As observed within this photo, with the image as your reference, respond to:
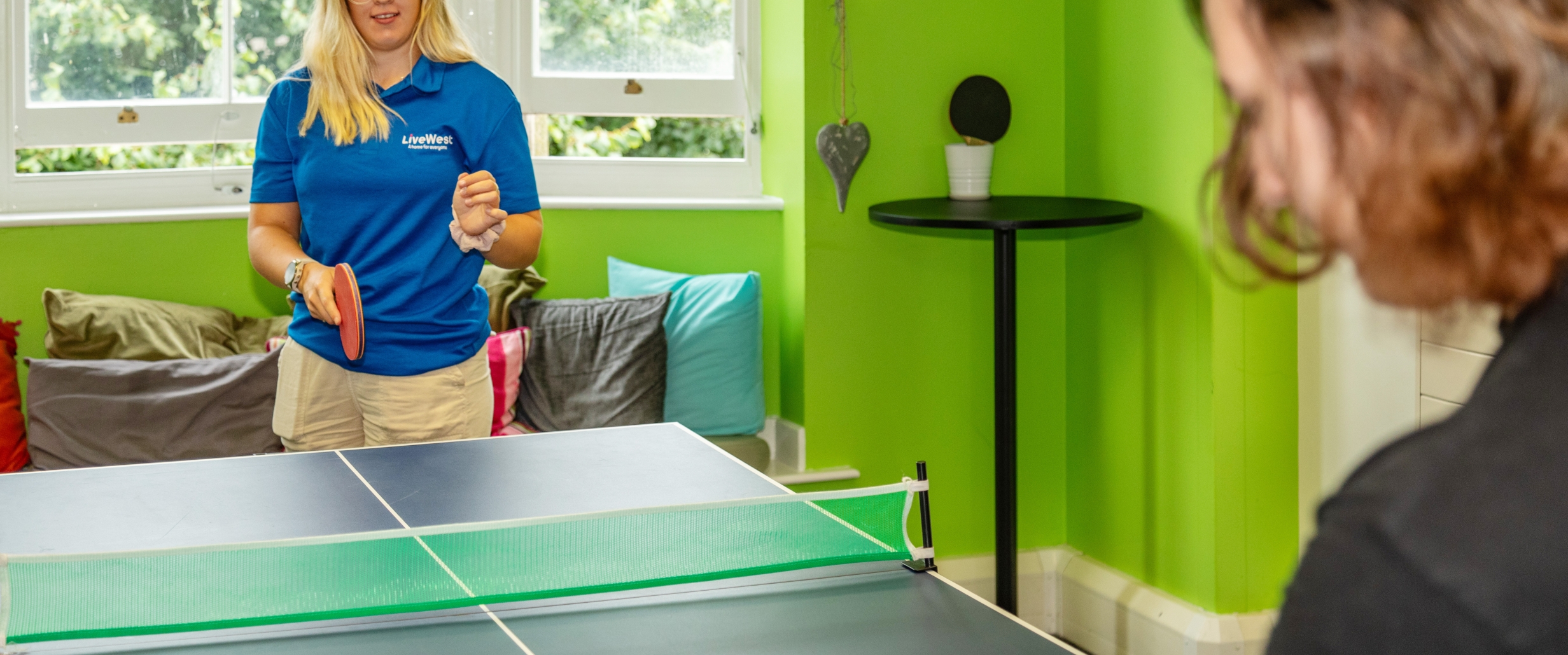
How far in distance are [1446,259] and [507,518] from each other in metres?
1.35

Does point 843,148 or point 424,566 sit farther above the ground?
point 843,148

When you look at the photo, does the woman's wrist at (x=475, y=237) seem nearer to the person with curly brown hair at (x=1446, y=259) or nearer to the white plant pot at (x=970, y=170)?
the white plant pot at (x=970, y=170)

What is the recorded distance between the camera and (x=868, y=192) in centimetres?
341

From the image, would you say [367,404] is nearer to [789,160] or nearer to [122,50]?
[789,160]

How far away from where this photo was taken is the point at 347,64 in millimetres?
2229

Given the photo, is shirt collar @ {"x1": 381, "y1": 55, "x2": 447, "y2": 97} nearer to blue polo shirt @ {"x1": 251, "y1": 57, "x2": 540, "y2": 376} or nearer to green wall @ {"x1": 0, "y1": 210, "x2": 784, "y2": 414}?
blue polo shirt @ {"x1": 251, "y1": 57, "x2": 540, "y2": 376}

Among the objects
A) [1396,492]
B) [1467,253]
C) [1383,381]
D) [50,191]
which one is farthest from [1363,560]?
[50,191]

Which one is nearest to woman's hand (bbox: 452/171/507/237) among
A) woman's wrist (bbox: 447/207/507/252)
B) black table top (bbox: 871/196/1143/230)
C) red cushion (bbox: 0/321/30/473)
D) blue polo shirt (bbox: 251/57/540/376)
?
woman's wrist (bbox: 447/207/507/252)

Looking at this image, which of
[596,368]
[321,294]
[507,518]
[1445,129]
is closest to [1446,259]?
[1445,129]

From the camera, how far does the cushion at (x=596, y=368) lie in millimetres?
3338

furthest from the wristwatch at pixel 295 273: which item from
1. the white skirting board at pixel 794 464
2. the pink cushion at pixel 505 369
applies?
the white skirting board at pixel 794 464

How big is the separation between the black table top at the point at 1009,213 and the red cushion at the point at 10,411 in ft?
6.45

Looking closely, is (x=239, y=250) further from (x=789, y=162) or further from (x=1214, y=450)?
(x=1214, y=450)

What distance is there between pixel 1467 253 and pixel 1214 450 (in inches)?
101
